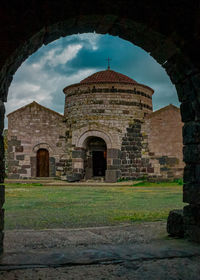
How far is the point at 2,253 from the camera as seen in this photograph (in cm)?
347

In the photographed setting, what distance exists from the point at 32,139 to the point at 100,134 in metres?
4.26

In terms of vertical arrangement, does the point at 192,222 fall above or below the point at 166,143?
below

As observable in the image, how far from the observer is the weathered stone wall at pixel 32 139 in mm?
19391

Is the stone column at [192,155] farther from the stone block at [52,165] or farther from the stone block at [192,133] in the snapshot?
the stone block at [52,165]

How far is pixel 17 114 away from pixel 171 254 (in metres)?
17.4

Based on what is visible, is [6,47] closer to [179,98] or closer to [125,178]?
[179,98]

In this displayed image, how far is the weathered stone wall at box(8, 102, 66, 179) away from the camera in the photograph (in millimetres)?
19391

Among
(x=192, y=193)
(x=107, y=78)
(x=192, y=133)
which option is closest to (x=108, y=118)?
(x=107, y=78)

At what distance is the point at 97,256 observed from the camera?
11.2ft

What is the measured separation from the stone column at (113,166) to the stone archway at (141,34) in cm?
1393

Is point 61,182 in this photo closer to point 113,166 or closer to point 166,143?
point 113,166

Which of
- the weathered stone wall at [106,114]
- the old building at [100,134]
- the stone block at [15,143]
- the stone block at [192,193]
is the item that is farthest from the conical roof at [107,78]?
the stone block at [192,193]

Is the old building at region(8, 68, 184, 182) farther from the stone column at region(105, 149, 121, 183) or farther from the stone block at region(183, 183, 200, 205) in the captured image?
the stone block at region(183, 183, 200, 205)

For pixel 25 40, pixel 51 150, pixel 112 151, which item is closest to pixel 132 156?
pixel 112 151
